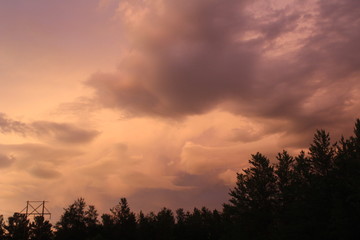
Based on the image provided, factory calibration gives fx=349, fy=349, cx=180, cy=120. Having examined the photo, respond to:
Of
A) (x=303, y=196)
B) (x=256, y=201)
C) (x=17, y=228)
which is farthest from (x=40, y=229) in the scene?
(x=303, y=196)

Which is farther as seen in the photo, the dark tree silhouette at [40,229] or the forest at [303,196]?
the dark tree silhouette at [40,229]

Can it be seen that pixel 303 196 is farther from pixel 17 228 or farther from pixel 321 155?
pixel 17 228

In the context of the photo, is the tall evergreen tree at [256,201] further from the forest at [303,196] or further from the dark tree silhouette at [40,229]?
the dark tree silhouette at [40,229]

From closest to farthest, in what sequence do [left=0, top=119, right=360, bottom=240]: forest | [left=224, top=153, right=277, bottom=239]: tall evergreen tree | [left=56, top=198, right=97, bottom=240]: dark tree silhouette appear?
[left=0, top=119, right=360, bottom=240]: forest → [left=224, top=153, right=277, bottom=239]: tall evergreen tree → [left=56, top=198, right=97, bottom=240]: dark tree silhouette

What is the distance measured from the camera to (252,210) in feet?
191

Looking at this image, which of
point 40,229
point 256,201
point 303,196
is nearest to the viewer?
point 303,196

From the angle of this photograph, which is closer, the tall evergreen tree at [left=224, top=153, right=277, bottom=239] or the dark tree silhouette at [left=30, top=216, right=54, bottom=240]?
the tall evergreen tree at [left=224, top=153, right=277, bottom=239]

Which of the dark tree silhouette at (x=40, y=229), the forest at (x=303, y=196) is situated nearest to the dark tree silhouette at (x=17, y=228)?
the dark tree silhouette at (x=40, y=229)

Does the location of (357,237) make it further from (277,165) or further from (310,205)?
(277,165)

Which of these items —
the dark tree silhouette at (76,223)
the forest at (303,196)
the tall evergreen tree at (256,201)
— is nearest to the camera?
the forest at (303,196)

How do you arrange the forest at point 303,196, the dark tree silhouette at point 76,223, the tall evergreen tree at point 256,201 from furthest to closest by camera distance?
1. the dark tree silhouette at point 76,223
2. the tall evergreen tree at point 256,201
3. the forest at point 303,196

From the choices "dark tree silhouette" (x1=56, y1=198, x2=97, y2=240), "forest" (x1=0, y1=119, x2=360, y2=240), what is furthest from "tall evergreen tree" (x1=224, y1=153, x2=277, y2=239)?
"dark tree silhouette" (x1=56, y1=198, x2=97, y2=240)

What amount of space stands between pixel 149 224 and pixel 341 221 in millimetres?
77006

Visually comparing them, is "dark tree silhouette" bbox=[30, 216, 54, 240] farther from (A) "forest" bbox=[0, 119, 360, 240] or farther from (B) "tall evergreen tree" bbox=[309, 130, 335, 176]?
(B) "tall evergreen tree" bbox=[309, 130, 335, 176]
